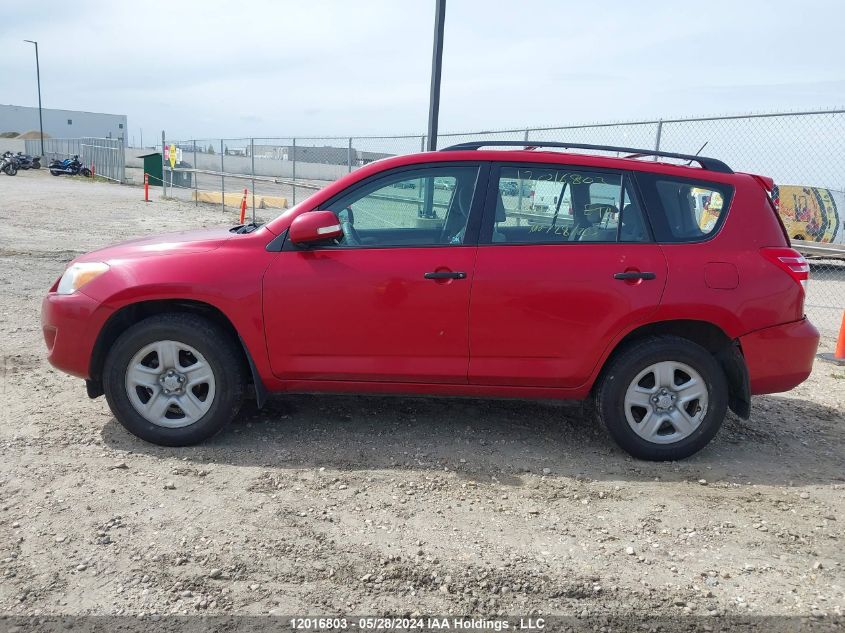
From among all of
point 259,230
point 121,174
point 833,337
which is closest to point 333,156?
point 833,337

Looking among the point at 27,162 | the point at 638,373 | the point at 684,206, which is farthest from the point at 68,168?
the point at 638,373

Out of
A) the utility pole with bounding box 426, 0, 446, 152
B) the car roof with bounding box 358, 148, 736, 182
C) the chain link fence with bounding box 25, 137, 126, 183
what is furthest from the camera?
the chain link fence with bounding box 25, 137, 126, 183

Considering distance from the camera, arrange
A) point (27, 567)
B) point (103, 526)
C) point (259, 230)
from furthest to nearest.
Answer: point (259, 230) < point (103, 526) < point (27, 567)

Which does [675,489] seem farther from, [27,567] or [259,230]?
[27,567]

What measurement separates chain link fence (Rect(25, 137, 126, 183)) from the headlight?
33646mm

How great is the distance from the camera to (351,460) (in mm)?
4039

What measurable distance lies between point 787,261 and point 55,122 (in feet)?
308

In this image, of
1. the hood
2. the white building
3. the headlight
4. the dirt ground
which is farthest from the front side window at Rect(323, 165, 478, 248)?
the white building

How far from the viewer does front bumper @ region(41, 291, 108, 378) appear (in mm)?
4031

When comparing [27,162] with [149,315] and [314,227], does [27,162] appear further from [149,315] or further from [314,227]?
[314,227]

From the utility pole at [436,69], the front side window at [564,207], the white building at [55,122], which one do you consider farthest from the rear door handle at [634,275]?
the white building at [55,122]

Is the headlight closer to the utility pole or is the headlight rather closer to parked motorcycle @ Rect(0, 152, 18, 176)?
the utility pole

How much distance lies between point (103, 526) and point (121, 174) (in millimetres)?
36103

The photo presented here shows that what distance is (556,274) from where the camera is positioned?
3.94m
